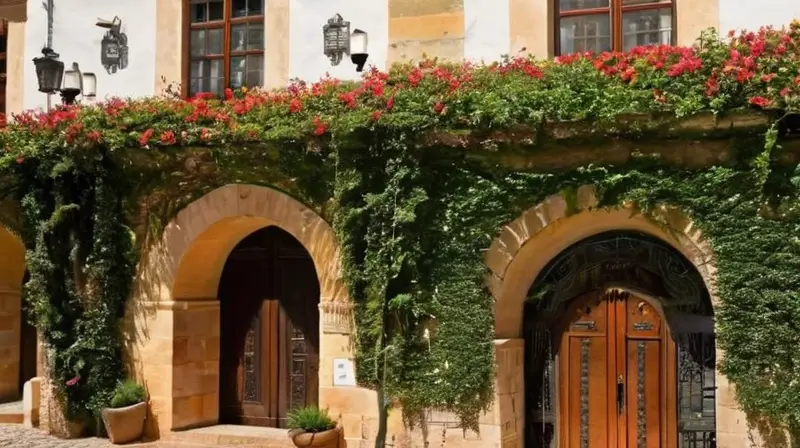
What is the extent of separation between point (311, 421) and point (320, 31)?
3.63 metres

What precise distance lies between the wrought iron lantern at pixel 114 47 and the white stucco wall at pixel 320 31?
200cm

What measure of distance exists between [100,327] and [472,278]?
3918 mm

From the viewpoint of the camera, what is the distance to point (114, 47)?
35.7ft

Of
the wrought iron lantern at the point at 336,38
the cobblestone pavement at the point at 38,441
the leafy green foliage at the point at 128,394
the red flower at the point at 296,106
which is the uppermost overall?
the wrought iron lantern at the point at 336,38

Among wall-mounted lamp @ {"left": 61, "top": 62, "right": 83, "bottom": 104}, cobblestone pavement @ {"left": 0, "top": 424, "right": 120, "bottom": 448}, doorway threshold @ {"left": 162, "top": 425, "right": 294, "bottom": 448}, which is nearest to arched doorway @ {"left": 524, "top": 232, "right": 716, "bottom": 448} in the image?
doorway threshold @ {"left": 162, "top": 425, "right": 294, "bottom": 448}

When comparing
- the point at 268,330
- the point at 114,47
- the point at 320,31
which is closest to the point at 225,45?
the point at 320,31

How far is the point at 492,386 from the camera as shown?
8719mm

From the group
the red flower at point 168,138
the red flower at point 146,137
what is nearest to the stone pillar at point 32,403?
the red flower at point 146,137

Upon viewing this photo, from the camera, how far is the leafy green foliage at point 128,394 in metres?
10.1

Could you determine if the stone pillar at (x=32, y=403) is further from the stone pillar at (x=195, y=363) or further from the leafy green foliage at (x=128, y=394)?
the stone pillar at (x=195, y=363)

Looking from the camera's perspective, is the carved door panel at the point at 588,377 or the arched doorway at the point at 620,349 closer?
the arched doorway at the point at 620,349

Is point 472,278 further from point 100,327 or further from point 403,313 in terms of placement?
point 100,327

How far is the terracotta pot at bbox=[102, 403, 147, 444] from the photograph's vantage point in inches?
394

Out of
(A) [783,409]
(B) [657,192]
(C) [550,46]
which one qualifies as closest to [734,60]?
(B) [657,192]
